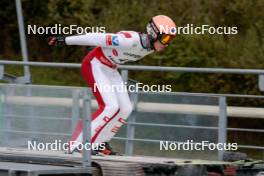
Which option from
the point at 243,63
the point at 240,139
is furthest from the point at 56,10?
the point at 240,139

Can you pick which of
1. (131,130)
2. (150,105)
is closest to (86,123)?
(150,105)

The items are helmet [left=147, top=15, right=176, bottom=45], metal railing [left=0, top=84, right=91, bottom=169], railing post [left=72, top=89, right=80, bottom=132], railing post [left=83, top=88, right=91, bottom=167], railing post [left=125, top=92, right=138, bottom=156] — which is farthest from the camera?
railing post [left=125, top=92, right=138, bottom=156]

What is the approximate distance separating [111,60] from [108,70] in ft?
0.40

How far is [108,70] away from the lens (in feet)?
33.1

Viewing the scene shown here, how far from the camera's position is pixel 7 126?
29.9 feet

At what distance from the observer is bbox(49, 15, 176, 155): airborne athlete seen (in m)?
9.78

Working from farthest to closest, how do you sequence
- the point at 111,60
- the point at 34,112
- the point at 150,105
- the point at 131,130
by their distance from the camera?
the point at 131,130 → the point at 150,105 → the point at 111,60 → the point at 34,112

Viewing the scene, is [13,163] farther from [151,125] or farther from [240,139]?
[240,139]

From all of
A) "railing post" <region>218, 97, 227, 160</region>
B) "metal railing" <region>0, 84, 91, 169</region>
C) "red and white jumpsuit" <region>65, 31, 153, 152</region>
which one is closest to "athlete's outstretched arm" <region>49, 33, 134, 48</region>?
"red and white jumpsuit" <region>65, 31, 153, 152</region>

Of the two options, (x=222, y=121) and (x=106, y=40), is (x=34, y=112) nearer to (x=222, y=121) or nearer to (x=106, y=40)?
(x=106, y=40)

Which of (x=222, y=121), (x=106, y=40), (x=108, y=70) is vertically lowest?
(x=222, y=121)

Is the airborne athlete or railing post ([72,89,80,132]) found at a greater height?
the airborne athlete

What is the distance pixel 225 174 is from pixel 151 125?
5.18 feet

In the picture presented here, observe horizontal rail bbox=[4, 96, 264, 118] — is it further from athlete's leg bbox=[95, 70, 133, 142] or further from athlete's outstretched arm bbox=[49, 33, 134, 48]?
athlete's outstretched arm bbox=[49, 33, 134, 48]
